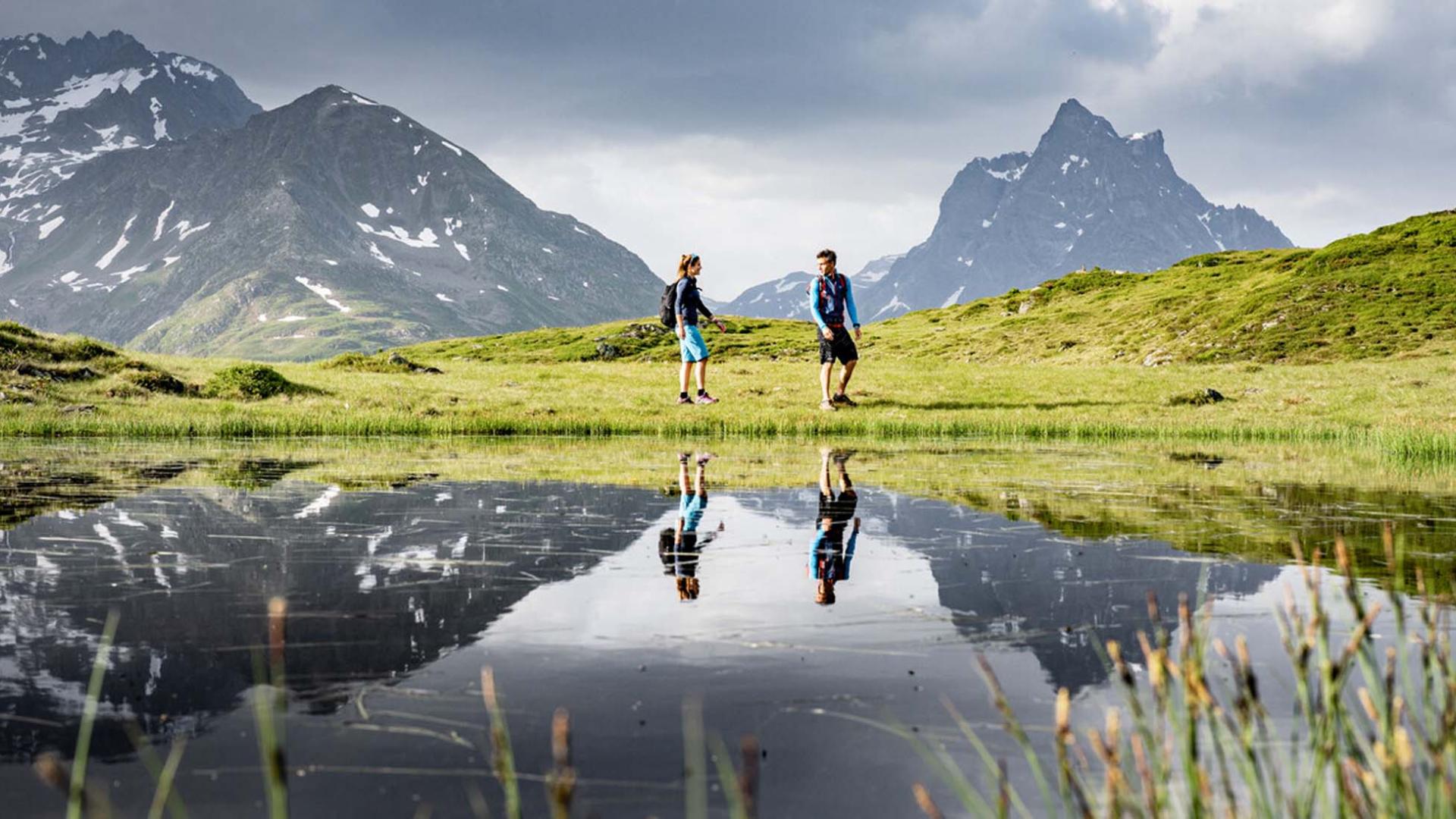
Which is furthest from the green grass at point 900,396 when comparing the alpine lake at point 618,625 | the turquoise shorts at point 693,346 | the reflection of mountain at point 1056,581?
the reflection of mountain at point 1056,581

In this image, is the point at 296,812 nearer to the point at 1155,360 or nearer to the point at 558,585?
the point at 558,585

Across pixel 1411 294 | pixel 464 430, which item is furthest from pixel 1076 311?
pixel 464 430

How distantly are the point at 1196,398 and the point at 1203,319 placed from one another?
45343 mm

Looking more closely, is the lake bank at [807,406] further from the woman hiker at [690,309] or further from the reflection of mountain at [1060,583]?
the reflection of mountain at [1060,583]

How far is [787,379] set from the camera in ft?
128

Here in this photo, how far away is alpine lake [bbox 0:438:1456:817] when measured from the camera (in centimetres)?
436

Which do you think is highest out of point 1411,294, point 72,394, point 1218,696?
point 1411,294

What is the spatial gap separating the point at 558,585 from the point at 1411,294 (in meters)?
67.5

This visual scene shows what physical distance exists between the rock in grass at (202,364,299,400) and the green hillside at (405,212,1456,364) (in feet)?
159

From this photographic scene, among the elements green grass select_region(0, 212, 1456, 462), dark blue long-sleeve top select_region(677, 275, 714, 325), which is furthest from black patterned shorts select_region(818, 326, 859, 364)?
dark blue long-sleeve top select_region(677, 275, 714, 325)

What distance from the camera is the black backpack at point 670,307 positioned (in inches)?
1105

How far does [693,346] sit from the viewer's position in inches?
1150

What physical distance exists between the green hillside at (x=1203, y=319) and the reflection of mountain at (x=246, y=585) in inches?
2061

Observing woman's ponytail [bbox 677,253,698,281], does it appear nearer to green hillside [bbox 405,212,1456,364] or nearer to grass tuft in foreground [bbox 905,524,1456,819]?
grass tuft in foreground [bbox 905,524,1456,819]
